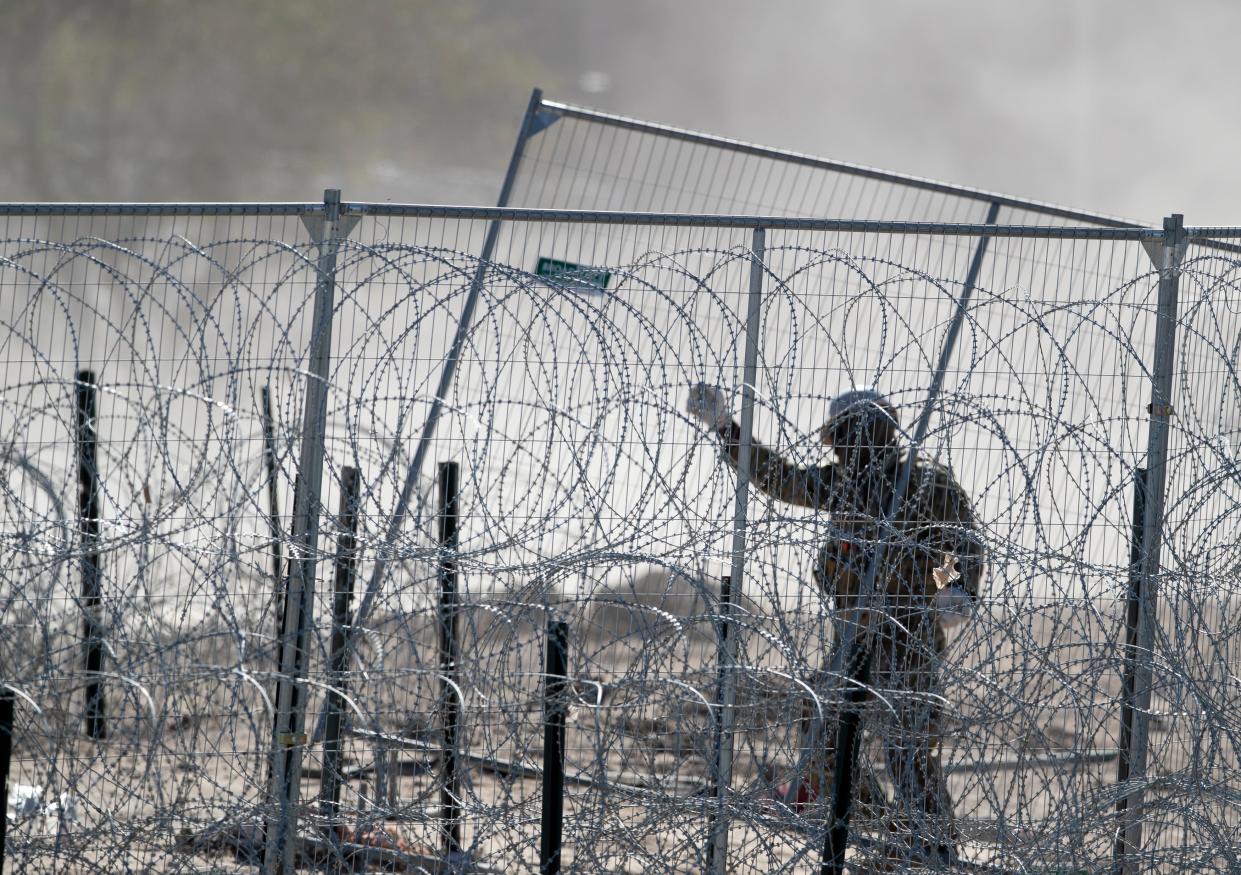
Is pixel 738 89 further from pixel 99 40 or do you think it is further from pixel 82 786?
pixel 82 786

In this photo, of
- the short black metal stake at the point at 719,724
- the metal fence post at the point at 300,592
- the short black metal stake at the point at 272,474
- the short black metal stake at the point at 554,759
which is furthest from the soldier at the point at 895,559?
the short black metal stake at the point at 272,474

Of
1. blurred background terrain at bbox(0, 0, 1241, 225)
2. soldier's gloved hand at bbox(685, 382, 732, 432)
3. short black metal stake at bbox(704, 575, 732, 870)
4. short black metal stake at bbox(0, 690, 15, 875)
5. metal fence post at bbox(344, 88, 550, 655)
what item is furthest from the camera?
blurred background terrain at bbox(0, 0, 1241, 225)

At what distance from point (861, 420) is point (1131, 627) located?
1.26 metres

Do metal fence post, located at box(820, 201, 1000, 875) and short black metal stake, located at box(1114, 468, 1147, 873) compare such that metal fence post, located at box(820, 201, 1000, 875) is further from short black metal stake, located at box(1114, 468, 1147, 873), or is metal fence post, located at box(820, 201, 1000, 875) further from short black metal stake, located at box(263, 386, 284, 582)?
short black metal stake, located at box(263, 386, 284, 582)

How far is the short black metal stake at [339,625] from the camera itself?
15.6ft

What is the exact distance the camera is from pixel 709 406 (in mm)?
5215

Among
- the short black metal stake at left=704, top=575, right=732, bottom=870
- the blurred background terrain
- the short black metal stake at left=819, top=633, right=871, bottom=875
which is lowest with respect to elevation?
the short black metal stake at left=819, top=633, right=871, bottom=875

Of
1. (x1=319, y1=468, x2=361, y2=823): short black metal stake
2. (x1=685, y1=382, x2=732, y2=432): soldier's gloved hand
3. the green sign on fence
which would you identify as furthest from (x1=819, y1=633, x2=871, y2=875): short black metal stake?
the green sign on fence

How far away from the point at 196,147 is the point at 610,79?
929 cm

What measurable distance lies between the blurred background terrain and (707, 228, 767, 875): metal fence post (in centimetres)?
2505

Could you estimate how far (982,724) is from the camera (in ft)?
14.6

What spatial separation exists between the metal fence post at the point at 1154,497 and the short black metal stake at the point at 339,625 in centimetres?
247

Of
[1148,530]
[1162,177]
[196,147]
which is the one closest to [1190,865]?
[1148,530]

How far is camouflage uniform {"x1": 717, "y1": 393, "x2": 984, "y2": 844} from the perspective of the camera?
463 centimetres
